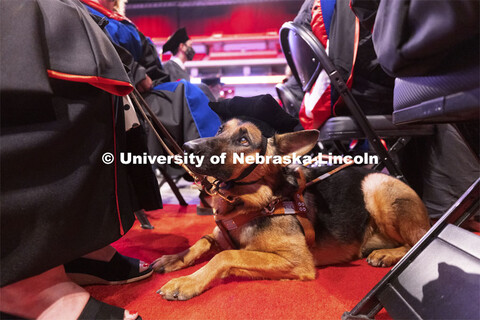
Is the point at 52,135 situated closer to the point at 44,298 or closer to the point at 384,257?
the point at 44,298

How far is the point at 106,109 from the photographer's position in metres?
1.14

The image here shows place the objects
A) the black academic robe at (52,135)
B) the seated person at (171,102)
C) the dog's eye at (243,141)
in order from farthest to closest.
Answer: the seated person at (171,102) → the dog's eye at (243,141) → the black academic robe at (52,135)

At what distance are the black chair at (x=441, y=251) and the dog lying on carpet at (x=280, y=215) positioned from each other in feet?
1.73

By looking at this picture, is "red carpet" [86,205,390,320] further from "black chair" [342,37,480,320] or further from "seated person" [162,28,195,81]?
"seated person" [162,28,195,81]

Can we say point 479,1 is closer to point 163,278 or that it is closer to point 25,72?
point 25,72

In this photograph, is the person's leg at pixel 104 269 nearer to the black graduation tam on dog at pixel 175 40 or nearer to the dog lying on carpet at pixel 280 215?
the dog lying on carpet at pixel 280 215

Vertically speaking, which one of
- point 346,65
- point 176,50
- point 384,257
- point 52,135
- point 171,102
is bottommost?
point 384,257

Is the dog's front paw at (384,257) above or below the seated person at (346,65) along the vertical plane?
below

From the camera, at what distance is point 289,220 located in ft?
5.05

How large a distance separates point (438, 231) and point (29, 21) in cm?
163

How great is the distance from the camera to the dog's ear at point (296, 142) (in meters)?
1.51

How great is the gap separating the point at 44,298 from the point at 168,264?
0.69 meters

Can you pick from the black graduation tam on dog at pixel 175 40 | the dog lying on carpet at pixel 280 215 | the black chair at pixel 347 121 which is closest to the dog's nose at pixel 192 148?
the dog lying on carpet at pixel 280 215

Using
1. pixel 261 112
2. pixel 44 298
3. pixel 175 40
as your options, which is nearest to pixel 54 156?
pixel 44 298
